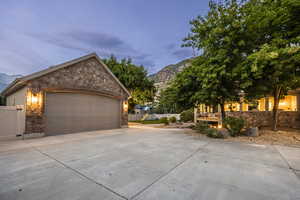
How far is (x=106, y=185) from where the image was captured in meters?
2.22

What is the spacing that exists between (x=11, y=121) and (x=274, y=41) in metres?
12.2

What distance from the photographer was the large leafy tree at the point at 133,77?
16875mm

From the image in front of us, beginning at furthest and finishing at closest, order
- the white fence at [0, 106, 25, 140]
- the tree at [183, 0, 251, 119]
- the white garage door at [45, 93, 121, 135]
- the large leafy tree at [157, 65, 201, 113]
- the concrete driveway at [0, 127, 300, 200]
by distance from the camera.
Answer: the large leafy tree at [157, 65, 201, 113], the white garage door at [45, 93, 121, 135], the tree at [183, 0, 251, 119], the white fence at [0, 106, 25, 140], the concrete driveway at [0, 127, 300, 200]

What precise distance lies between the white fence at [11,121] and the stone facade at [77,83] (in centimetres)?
29

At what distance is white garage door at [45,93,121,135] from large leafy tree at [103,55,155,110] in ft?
23.4

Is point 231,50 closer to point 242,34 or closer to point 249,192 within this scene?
point 242,34

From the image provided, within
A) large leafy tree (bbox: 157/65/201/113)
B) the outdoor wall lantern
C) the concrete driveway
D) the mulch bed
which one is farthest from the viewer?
large leafy tree (bbox: 157/65/201/113)

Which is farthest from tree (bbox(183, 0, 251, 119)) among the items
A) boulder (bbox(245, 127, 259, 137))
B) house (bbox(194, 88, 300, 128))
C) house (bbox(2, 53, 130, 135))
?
house (bbox(2, 53, 130, 135))

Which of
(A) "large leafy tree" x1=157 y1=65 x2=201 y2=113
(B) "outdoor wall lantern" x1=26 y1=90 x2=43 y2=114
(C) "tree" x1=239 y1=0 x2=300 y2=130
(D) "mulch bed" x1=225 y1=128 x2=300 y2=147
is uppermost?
(C) "tree" x1=239 y1=0 x2=300 y2=130

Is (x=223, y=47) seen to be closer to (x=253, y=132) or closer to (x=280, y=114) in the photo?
(x=253, y=132)

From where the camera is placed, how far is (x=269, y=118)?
11.7m

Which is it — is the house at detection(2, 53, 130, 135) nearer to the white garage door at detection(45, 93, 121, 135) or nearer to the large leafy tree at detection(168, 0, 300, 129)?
the white garage door at detection(45, 93, 121, 135)

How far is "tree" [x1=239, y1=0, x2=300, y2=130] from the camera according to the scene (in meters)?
4.81

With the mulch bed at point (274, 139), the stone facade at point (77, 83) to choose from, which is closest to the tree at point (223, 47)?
the mulch bed at point (274, 139)
